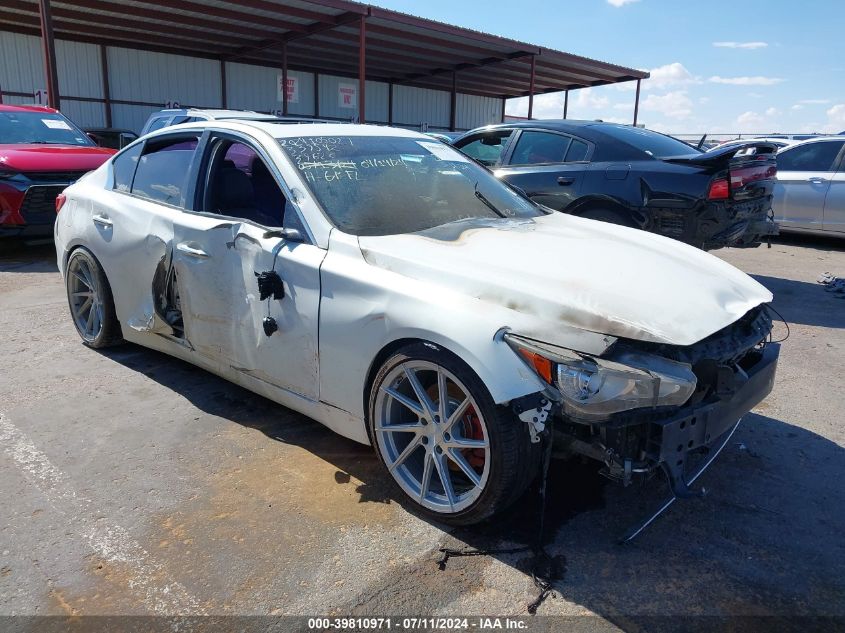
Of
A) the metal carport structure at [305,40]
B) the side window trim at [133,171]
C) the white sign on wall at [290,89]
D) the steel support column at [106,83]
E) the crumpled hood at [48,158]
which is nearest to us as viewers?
the side window trim at [133,171]

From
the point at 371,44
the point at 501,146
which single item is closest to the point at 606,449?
the point at 501,146

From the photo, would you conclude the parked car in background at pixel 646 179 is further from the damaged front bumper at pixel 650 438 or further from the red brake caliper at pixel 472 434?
the red brake caliper at pixel 472 434

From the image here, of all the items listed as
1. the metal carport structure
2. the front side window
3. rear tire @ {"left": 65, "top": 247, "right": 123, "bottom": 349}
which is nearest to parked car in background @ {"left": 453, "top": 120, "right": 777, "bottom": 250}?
the front side window

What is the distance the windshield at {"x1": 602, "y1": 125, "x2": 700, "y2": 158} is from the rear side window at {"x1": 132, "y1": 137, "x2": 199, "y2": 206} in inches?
170

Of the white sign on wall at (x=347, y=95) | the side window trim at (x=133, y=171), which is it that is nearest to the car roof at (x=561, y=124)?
the side window trim at (x=133, y=171)

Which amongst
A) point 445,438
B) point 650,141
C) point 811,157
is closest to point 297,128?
point 445,438

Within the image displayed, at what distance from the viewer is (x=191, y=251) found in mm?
3535

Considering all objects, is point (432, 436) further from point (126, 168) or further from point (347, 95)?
point (347, 95)

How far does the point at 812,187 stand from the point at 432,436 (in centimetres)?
874

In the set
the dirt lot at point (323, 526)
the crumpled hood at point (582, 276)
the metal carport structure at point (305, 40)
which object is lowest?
the dirt lot at point (323, 526)

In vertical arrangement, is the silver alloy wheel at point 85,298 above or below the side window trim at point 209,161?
below

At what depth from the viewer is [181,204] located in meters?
3.77

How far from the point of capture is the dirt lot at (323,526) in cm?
225

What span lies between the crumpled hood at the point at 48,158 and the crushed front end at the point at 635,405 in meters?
7.54
